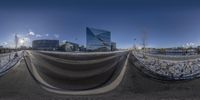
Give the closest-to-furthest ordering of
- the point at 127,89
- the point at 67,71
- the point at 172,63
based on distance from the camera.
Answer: the point at 67,71, the point at 127,89, the point at 172,63

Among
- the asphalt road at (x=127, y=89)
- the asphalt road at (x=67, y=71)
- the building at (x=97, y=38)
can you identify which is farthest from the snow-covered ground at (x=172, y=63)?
the building at (x=97, y=38)

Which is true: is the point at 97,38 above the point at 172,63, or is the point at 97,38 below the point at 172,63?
above

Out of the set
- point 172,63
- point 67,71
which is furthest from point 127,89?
point 172,63

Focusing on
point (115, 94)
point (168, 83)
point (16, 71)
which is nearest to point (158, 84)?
point (168, 83)

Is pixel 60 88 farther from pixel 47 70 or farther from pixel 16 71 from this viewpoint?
pixel 16 71

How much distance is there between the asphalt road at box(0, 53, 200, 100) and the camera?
6691mm

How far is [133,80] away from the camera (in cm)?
880

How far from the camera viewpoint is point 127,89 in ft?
25.6

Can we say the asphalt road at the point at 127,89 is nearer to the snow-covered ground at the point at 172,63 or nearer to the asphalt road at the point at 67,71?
the asphalt road at the point at 67,71

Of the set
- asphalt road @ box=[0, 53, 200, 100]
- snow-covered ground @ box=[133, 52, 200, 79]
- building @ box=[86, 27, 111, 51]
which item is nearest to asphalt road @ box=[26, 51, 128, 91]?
asphalt road @ box=[0, 53, 200, 100]

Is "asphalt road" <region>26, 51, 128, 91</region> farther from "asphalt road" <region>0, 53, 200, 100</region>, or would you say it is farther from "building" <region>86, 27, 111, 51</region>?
"building" <region>86, 27, 111, 51</region>

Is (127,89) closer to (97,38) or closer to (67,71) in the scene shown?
(67,71)

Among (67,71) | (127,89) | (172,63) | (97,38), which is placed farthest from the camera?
(97,38)

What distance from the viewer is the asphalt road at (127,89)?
6691 mm
